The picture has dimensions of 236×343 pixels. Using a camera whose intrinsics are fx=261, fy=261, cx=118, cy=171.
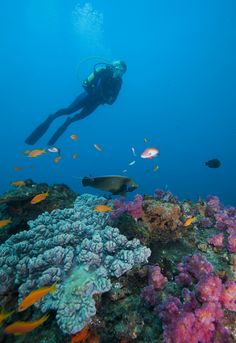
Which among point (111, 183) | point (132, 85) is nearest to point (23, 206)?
point (111, 183)

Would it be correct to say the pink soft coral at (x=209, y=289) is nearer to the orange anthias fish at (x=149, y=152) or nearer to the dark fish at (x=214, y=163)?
the orange anthias fish at (x=149, y=152)

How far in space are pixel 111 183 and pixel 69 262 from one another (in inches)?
61.5

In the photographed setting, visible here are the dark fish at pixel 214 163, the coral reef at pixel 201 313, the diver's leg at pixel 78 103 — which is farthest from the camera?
the diver's leg at pixel 78 103

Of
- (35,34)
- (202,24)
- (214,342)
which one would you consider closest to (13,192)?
(214,342)

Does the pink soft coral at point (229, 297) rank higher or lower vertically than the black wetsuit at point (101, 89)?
lower

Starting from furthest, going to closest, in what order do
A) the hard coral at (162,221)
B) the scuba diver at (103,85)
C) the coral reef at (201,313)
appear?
the scuba diver at (103,85), the hard coral at (162,221), the coral reef at (201,313)

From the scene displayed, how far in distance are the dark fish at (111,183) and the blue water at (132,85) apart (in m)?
90.2

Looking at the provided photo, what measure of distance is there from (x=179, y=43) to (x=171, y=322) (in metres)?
126

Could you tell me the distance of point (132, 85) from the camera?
421 feet

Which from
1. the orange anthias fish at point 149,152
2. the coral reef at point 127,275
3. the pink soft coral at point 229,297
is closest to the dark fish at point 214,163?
the orange anthias fish at point 149,152

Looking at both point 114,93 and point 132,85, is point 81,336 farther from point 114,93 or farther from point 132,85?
point 132,85

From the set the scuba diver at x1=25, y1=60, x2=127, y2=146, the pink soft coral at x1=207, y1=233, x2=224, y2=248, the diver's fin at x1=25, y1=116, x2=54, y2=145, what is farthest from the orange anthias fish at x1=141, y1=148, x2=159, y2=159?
the diver's fin at x1=25, y1=116, x2=54, y2=145

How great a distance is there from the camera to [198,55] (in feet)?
363

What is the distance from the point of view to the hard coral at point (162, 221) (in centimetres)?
Answer: 431
